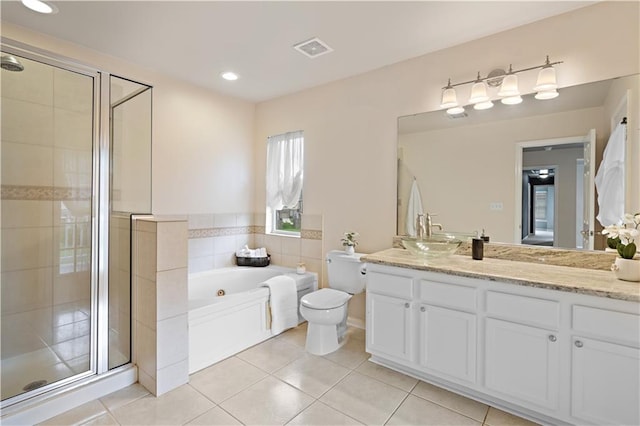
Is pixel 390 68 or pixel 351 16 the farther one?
pixel 390 68

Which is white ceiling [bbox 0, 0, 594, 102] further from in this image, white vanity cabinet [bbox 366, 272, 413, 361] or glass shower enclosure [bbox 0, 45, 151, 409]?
white vanity cabinet [bbox 366, 272, 413, 361]

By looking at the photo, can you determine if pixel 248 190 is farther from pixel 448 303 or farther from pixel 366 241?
pixel 448 303

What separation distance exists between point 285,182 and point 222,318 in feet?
5.82

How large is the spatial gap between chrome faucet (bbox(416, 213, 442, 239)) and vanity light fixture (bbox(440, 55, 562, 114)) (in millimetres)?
895

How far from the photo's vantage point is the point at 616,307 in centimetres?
149

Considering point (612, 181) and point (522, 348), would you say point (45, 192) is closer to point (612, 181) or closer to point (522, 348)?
point (522, 348)

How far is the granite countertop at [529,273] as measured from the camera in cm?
155

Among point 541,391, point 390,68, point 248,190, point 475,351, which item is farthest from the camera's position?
point 248,190

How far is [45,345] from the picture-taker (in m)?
2.28

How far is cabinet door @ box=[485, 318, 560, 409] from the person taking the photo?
1.66 metres

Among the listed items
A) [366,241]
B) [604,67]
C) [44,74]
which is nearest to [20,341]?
[44,74]

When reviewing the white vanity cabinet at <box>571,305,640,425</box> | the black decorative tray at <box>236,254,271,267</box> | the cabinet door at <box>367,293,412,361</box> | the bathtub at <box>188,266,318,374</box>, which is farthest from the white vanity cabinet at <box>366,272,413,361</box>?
the black decorative tray at <box>236,254,271,267</box>

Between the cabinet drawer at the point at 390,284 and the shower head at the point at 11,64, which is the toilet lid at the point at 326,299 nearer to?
the cabinet drawer at the point at 390,284

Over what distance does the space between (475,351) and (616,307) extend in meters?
0.73
